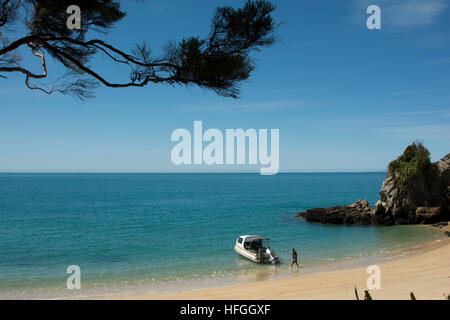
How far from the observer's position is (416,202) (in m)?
44.7

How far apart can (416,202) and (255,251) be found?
28.6 meters

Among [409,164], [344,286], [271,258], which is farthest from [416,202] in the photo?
[344,286]

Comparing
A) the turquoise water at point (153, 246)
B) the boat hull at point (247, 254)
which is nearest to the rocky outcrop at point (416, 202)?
the turquoise water at point (153, 246)

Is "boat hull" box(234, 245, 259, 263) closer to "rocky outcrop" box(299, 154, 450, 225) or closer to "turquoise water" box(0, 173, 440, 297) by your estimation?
"turquoise water" box(0, 173, 440, 297)

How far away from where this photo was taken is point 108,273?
24844 millimetres

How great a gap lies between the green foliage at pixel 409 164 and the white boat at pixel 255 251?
25.6 meters

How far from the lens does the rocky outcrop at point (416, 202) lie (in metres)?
43.7

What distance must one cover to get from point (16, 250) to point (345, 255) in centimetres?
3038

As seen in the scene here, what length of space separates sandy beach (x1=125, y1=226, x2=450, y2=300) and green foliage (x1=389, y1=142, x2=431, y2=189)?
2230cm

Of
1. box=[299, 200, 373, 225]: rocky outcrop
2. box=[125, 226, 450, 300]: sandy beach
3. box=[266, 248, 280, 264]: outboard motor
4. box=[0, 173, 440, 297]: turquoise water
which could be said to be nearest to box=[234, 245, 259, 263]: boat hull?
box=[0, 173, 440, 297]: turquoise water

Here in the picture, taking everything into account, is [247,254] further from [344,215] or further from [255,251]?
[344,215]

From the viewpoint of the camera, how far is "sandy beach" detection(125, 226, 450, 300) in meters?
16.0

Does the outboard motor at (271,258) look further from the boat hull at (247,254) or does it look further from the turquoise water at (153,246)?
the boat hull at (247,254)
